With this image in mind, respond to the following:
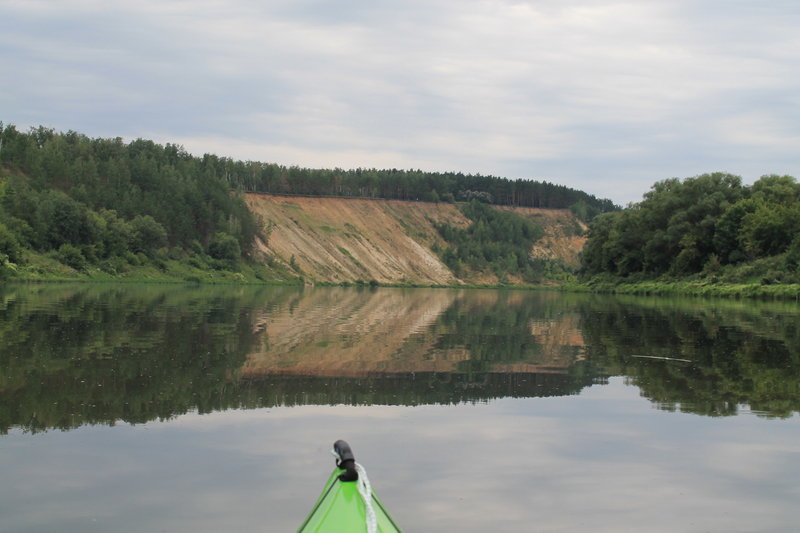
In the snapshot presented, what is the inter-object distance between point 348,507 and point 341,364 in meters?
14.0

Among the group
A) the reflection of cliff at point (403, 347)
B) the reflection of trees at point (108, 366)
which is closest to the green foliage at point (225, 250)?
the reflection of cliff at point (403, 347)

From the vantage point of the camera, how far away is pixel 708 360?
21.6 m

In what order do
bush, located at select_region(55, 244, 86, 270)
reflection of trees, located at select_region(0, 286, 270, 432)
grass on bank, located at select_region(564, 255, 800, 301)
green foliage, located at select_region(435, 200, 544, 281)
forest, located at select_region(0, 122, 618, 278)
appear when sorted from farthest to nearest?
green foliage, located at select_region(435, 200, 544, 281), forest, located at select_region(0, 122, 618, 278), bush, located at select_region(55, 244, 86, 270), grass on bank, located at select_region(564, 255, 800, 301), reflection of trees, located at select_region(0, 286, 270, 432)

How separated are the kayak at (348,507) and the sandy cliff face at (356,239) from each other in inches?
5101

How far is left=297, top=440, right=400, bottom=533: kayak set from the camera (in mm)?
5582

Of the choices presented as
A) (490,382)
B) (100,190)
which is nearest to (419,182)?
(100,190)

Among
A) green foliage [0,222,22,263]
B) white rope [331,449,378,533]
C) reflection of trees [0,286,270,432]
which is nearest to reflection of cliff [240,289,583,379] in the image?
reflection of trees [0,286,270,432]

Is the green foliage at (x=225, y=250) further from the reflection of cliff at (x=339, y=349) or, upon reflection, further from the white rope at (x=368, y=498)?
the white rope at (x=368, y=498)

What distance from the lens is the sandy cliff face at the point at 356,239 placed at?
472 ft

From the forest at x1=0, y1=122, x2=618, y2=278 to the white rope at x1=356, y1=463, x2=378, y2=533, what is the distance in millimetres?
78166

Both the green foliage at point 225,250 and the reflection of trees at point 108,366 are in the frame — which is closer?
the reflection of trees at point 108,366

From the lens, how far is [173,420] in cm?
1271

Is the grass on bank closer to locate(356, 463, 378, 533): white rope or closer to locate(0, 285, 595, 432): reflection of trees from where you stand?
locate(0, 285, 595, 432): reflection of trees

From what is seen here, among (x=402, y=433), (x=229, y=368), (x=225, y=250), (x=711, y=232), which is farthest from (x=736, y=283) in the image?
(x=225, y=250)
